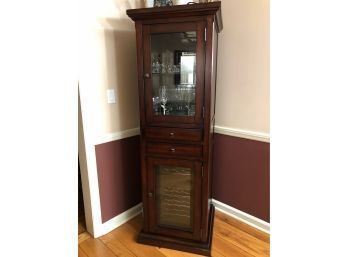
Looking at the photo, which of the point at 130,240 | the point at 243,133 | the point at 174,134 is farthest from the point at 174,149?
the point at 130,240

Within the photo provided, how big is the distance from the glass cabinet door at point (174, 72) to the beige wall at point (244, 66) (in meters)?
0.53

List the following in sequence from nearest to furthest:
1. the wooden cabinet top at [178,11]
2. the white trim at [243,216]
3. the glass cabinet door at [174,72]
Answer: the wooden cabinet top at [178,11] < the glass cabinet door at [174,72] < the white trim at [243,216]

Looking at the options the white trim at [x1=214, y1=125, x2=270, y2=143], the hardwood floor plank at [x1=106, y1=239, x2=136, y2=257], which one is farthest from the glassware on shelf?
the hardwood floor plank at [x1=106, y1=239, x2=136, y2=257]

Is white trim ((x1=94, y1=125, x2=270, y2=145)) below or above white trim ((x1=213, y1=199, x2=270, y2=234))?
below

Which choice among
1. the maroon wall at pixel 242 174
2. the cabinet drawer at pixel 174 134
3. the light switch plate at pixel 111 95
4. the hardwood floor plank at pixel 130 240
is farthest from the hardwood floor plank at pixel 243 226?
the light switch plate at pixel 111 95

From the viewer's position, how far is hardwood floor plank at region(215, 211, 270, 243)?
5.81 ft

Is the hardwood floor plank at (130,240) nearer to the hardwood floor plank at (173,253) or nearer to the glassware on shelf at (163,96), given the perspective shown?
the hardwood floor plank at (173,253)

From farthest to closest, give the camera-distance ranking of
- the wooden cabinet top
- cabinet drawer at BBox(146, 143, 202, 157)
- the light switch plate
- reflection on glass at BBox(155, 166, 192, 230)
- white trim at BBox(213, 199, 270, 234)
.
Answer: white trim at BBox(213, 199, 270, 234)
the light switch plate
reflection on glass at BBox(155, 166, 192, 230)
cabinet drawer at BBox(146, 143, 202, 157)
the wooden cabinet top

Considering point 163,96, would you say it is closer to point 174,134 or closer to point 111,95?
point 174,134

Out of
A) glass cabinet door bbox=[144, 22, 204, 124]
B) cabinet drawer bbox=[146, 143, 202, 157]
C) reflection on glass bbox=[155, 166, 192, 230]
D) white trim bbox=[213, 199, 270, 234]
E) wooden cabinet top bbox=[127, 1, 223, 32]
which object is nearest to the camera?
wooden cabinet top bbox=[127, 1, 223, 32]

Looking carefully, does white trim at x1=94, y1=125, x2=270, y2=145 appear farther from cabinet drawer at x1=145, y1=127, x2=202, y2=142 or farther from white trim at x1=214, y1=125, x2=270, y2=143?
cabinet drawer at x1=145, y1=127, x2=202, y2=142

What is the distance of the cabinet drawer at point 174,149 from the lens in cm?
149
